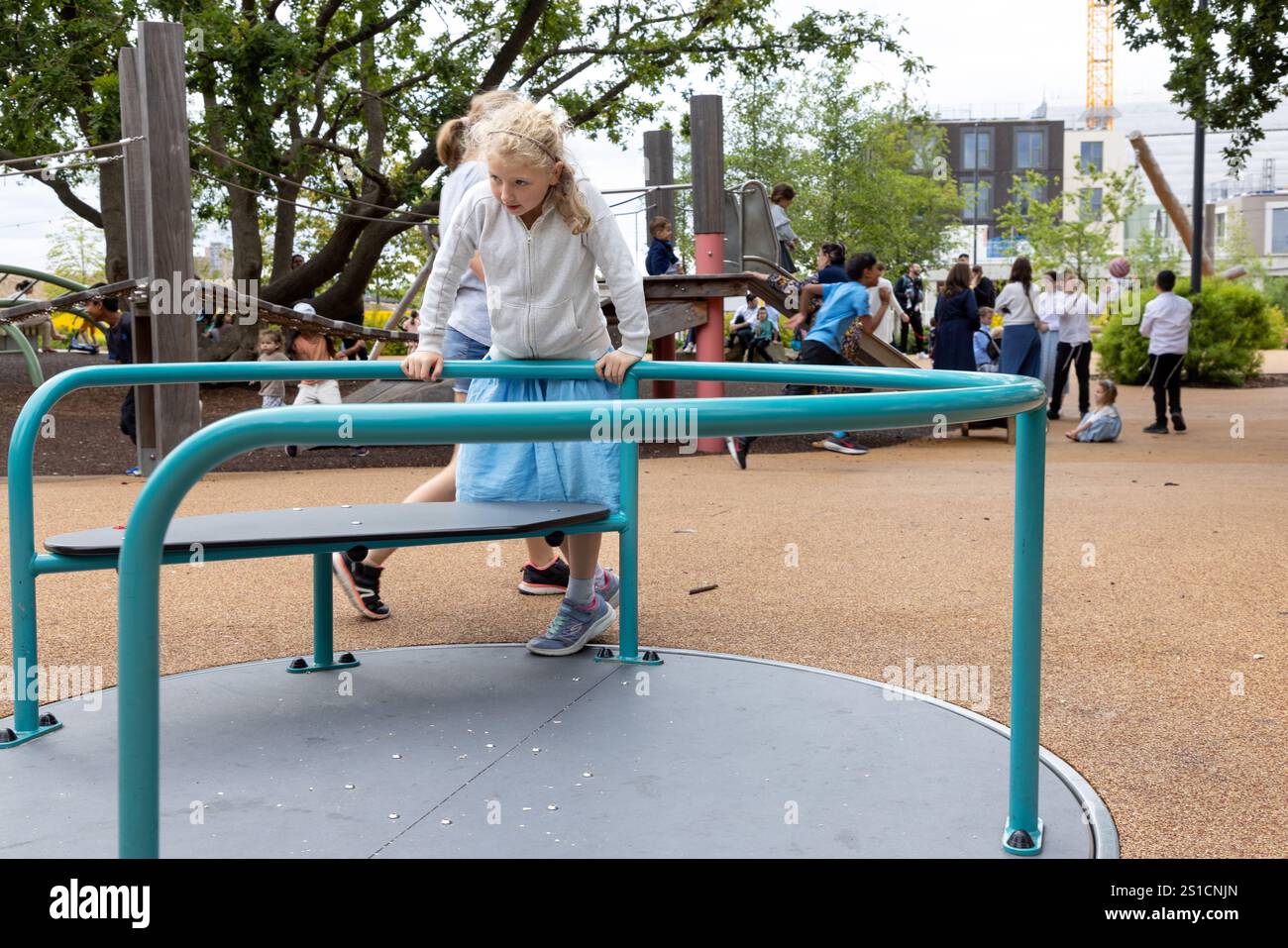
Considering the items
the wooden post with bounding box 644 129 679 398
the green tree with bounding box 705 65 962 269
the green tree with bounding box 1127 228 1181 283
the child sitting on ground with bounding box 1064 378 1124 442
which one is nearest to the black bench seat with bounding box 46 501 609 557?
the child sitting on ground with bounding box 1064 378 1124 442

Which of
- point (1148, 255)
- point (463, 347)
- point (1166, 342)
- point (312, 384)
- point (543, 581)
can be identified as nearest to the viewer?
point (463, 347)

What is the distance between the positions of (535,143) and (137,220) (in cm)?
608

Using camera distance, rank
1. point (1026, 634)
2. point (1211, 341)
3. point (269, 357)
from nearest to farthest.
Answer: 1. point (1026, 634)
2. point (269, 357)
3. point (1211, 341)

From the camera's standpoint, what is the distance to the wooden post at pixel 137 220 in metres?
8.35

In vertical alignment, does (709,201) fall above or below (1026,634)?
above

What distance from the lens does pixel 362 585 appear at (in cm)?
439

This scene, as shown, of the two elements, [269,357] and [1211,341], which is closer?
[269,357]

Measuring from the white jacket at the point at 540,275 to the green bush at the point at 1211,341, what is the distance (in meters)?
15.0

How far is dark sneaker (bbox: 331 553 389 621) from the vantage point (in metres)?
4.31

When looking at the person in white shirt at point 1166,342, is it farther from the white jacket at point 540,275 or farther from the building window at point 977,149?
the building window at point 977,149

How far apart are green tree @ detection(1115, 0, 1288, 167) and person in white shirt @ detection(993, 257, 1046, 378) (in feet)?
6.35

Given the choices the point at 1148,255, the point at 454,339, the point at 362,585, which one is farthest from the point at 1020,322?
the point at 1148,255

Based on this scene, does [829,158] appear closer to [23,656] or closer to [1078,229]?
[1078,229]

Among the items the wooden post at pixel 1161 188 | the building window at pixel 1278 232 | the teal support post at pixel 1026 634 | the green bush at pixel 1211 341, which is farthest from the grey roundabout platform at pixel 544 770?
the building window at pixel 1278 232
